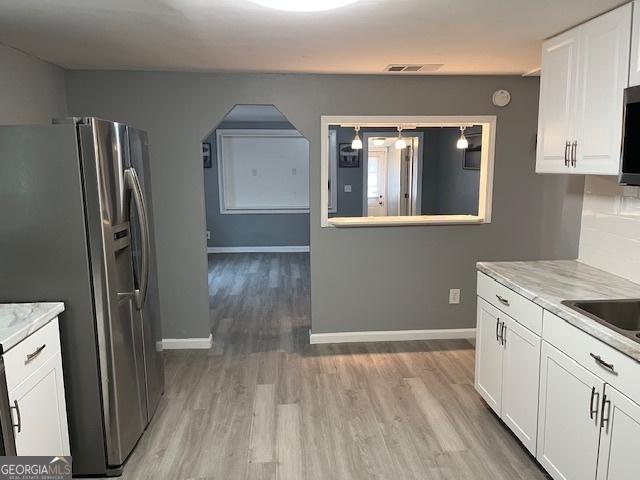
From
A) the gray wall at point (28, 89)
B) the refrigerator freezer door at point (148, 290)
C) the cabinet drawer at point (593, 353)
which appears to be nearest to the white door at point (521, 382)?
the cabinet drawer at point (593, 353)

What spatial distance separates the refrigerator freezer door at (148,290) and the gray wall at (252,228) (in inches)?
199

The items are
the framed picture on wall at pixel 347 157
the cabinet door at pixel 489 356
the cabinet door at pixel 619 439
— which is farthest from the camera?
the framed picture on wall at pixel 347 157

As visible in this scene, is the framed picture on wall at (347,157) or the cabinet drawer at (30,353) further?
the framed picture on wall at (347,157)

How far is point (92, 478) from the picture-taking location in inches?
89.4

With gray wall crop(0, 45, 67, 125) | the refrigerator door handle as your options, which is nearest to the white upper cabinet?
the refrigerator door handle

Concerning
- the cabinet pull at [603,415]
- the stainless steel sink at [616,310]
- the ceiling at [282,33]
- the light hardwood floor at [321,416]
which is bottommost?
the light hardwood floor at [321,416]

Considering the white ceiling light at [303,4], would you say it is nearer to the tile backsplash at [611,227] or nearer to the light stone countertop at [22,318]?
the light stone countertop at [22,318]

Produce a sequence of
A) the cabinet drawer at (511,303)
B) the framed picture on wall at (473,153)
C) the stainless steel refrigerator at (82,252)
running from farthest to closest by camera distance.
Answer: the framed picture on wall at (473,153) → the cabinet drawer at (511,303) → the stainless steel refrigerator at (82,252)

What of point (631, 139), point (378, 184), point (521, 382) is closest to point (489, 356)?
point (521, 382)

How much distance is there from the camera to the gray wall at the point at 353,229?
3590 mm

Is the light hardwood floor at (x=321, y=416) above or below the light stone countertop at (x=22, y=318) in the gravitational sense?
below

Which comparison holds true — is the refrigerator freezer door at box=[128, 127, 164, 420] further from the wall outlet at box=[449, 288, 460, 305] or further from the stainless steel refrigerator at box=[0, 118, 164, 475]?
the wall outlet at box=[449, 288, 460, 305]

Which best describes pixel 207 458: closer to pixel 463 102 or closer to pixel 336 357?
pixel 336 357

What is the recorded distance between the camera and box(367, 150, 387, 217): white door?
9242 millimetres
